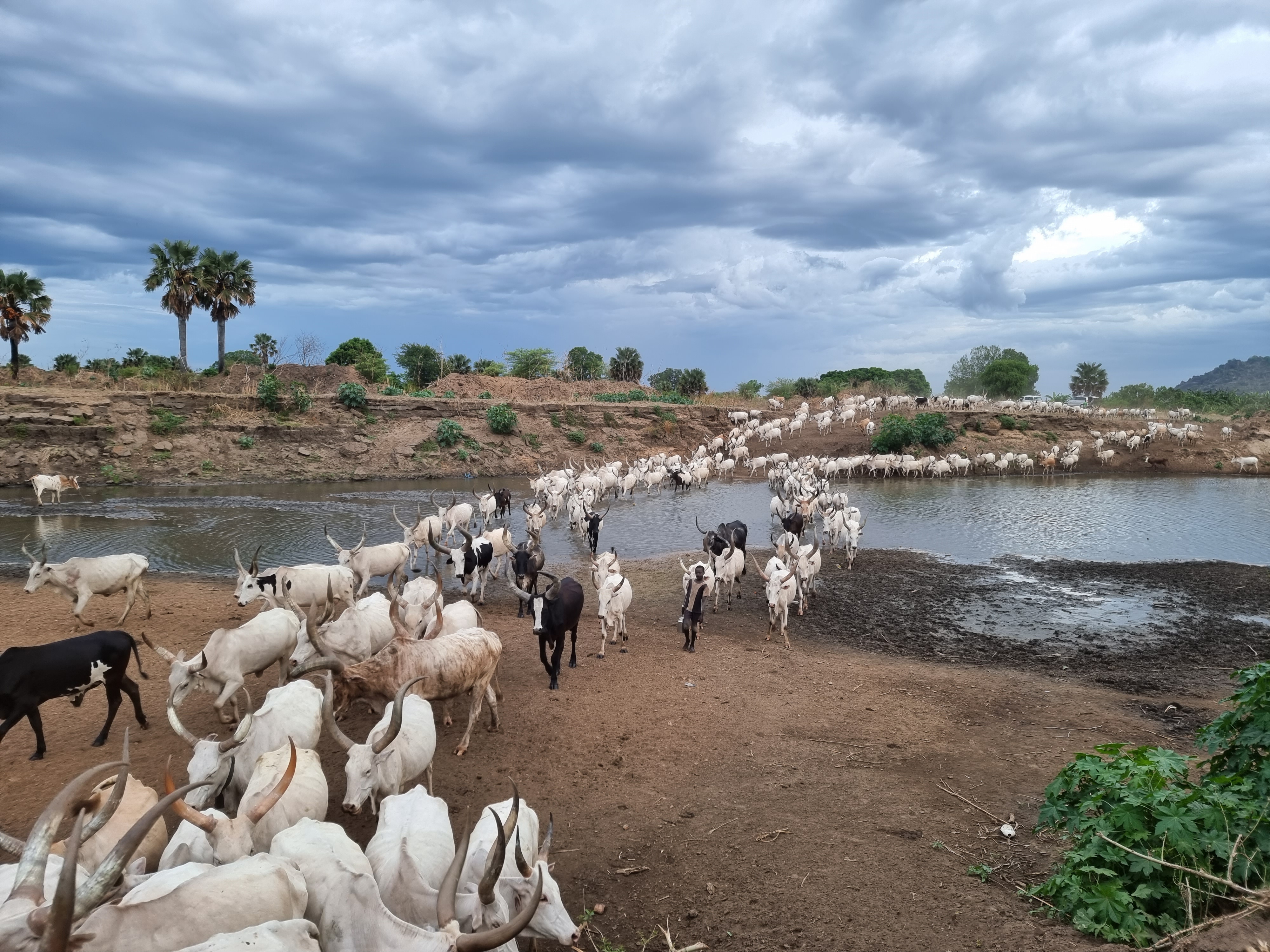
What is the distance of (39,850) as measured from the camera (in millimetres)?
3615

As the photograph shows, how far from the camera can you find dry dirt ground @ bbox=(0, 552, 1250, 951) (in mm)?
5461

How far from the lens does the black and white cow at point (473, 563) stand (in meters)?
14.5

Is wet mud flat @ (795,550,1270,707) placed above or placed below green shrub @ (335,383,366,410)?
below

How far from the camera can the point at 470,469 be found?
1521 inches

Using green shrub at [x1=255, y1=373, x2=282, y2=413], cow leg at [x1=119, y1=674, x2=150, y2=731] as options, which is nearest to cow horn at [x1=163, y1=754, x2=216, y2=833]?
cow leg at [x1=119, y1=674, x2=150, y2=731]

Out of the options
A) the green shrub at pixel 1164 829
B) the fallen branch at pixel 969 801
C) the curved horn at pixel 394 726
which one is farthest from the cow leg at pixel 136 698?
the green shrub at pixel 1164 829

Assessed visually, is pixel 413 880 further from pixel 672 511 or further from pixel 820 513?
pixel 672 511

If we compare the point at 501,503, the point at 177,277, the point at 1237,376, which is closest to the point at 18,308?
the point at 177,277

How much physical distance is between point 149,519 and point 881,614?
21.2 metres

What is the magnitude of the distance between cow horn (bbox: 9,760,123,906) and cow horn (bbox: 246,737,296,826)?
1.19m

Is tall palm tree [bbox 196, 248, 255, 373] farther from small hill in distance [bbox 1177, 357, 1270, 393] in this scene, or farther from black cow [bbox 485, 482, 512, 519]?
small hill in distance [bbox 1177, 357, 1270, 393]

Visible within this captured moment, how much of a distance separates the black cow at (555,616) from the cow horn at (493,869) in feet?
18.4

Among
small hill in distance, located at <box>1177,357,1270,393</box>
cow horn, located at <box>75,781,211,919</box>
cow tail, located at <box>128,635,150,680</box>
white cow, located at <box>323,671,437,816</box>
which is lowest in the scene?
cow tail, located at <box>128,635,150,680</box>

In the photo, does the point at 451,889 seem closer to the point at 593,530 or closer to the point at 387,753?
the point at 387,753
